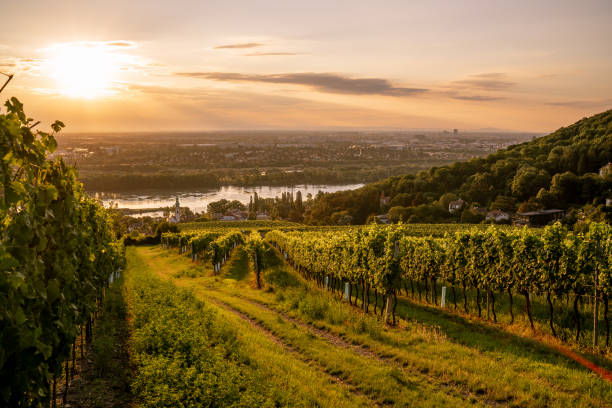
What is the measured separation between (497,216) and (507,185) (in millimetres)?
17680

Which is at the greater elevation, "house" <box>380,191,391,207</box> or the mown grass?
the mown grass

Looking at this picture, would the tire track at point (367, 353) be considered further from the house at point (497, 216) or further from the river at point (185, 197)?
the river at point (185, 197)

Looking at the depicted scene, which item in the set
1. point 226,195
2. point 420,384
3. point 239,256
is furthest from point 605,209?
point 226,195

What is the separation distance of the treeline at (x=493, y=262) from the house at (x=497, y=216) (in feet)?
186

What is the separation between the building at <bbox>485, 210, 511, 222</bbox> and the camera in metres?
70.2

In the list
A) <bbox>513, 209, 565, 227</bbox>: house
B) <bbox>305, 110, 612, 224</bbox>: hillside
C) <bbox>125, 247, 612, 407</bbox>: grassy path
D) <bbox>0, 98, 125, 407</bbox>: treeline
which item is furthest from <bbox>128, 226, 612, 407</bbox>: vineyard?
<bbox>305, 110, 612, 224</bbox>: hillside

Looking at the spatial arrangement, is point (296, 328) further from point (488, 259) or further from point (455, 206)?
point (455, 206)

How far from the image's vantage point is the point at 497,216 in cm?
7150

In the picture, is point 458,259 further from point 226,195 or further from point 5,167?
point 226,195

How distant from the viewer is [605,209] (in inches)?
2191

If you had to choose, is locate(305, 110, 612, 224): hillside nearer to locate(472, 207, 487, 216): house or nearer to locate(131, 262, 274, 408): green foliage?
locate(472, 207, 487, 216): house

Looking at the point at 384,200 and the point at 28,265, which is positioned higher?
the point at 28,265

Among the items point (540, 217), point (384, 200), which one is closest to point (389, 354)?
point (540, 217)

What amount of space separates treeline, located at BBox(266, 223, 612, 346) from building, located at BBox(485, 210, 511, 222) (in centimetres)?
5676
